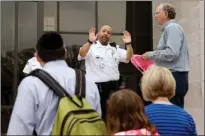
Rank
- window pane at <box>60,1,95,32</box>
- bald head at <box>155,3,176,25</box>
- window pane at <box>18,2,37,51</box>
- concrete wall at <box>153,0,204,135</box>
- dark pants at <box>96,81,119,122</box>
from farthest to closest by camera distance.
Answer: window pane at <box>60,1,95,32</box> < window pane at <box>18,2,37,51</box> < concrete wall at <box>153,0,204,135</box> < dark pants at <box>96,81,119,122</box> < bald head at <box>155,3,176,25</box>

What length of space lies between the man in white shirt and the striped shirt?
6.92 feet

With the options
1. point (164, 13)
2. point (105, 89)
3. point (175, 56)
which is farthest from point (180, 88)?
point (105, 89)

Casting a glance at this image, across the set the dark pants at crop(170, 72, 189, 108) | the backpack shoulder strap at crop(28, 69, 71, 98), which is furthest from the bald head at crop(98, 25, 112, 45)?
the backpack shoulder strap at crop(28, 69, 71, 98)

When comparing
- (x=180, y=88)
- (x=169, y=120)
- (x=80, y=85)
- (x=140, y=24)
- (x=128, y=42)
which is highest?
(x=140, y=24)

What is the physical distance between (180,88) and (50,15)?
587 centimetres

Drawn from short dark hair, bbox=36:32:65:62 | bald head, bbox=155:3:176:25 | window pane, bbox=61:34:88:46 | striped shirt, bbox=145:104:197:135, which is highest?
bald head, bbox=155:3:176:25

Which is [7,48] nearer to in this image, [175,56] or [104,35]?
[104,35]

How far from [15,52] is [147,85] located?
674 centimetres

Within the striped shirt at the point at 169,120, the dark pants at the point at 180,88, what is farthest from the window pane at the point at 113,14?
the striped shirt at the point at 169,120

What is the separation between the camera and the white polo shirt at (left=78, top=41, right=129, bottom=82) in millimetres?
5898

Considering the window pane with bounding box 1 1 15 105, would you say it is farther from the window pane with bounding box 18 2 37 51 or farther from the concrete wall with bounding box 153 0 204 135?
the concrete wall with bounding box 153 0 204 135

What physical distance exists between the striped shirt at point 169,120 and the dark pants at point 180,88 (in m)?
1.44

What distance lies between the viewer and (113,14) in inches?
420

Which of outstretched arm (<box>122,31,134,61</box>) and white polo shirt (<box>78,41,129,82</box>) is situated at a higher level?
outstretched arm (<box>122,31,134,61</box>)
